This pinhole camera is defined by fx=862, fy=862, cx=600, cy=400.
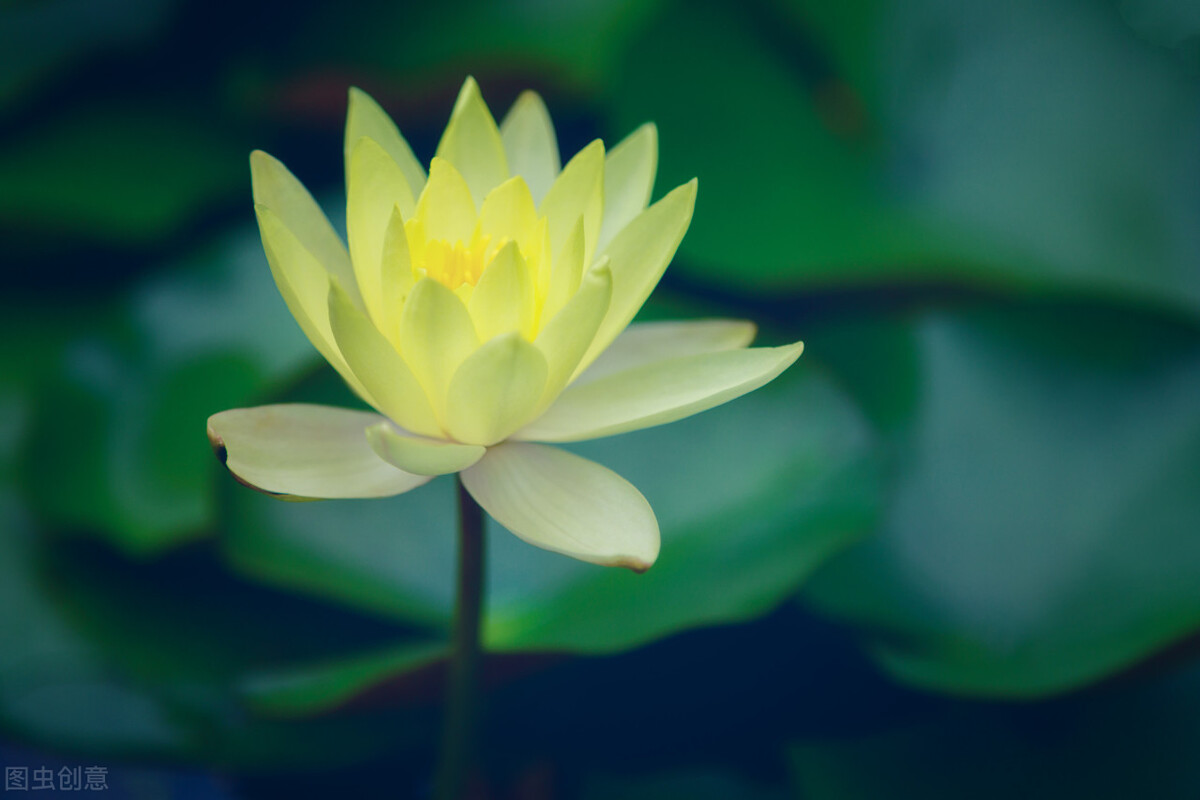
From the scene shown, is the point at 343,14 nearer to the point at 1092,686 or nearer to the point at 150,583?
the point at 150,583

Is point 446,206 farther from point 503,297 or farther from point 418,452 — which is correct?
point 418,452

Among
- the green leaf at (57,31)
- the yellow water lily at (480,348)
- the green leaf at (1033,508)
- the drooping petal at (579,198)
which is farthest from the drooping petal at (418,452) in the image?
the green leaf at (57,31)

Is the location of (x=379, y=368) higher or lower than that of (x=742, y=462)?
lower

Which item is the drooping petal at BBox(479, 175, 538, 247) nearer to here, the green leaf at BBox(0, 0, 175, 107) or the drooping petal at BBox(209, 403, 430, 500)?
the drooping petal at BBox(209, 403, 430, 500)

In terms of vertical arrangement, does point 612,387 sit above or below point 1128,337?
→ below

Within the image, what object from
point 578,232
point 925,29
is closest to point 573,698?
point 578,232

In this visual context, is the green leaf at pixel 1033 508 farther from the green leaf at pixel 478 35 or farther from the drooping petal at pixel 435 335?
the green leaf at pixel 478 35

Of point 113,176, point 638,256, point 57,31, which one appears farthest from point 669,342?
point 57,31
